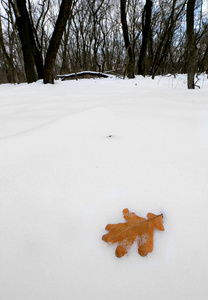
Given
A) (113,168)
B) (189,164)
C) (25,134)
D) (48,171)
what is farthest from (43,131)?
(189,164)

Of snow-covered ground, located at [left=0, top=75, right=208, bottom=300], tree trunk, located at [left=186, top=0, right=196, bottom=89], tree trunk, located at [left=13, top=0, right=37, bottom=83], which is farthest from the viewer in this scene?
tree trunk, located at [left=13, top=0, right=37, bottom=83]

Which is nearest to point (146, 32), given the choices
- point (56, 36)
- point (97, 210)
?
point (56, 36)

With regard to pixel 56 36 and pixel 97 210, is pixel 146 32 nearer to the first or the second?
pixel 56 36

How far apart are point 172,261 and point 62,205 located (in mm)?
343

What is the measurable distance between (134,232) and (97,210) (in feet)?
0.42

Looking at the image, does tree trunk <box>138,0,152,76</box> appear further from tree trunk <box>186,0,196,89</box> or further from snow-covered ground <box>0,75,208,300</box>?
snow-covered ground <box>0,75,208,300</box>

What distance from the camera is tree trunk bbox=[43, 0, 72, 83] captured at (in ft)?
11.9

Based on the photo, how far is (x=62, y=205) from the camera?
0.54 metres

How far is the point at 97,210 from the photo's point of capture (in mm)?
525

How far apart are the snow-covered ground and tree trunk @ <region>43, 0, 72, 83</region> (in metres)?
3.78

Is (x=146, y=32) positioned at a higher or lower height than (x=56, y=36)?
higher

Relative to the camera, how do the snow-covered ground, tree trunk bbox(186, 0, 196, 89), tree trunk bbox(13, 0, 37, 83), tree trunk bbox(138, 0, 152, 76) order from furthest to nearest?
1. tree trunk bbox(138, 0, 152, 76)
2. tree trunk bbox(13, 0, 37, 83)
3. tree trunk bbox(186, 0, 196, 89)
4. the snow-covered ground

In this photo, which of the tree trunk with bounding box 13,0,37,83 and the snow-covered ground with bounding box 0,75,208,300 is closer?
the snow-covered ground with bounding box 0,75,208,300

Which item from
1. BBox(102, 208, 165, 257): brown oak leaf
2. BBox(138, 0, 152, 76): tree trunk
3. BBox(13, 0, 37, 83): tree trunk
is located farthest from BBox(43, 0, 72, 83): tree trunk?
BBox(102, 208, 165, 257): brown oak leaf
